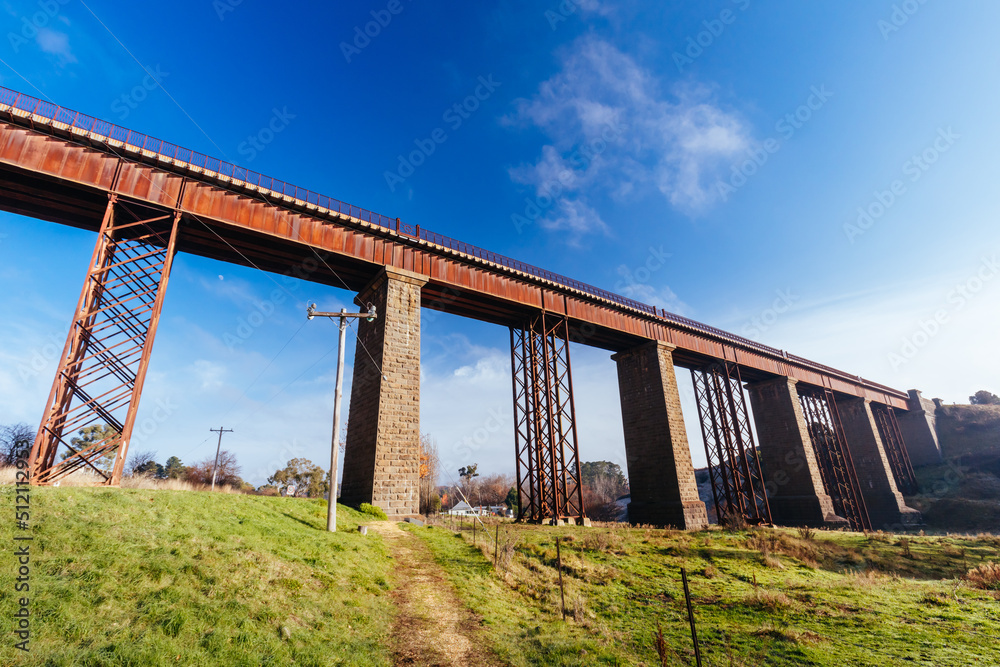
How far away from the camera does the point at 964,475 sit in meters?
45.1

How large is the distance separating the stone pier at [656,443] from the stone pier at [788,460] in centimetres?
1347

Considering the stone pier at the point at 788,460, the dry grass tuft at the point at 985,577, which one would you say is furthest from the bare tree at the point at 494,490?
the dry grass tuft at the point at 985,577

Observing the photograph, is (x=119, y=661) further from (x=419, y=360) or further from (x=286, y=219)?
(x=286, y=219)

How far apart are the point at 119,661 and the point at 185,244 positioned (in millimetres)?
17284

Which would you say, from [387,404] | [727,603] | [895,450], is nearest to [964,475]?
[895,450]

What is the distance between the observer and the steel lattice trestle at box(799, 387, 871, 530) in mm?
37562

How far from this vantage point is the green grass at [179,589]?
4.83 meters

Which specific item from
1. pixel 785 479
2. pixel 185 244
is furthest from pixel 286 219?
pixel 785 479

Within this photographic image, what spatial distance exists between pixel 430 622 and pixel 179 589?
4016 millimetres

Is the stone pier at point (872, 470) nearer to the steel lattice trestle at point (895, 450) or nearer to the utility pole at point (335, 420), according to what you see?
the steel lattice trestle at point (895, 450)

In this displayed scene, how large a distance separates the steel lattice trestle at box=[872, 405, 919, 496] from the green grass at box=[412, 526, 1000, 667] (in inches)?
1481

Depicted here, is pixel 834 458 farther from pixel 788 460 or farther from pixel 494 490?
pixel 494 490

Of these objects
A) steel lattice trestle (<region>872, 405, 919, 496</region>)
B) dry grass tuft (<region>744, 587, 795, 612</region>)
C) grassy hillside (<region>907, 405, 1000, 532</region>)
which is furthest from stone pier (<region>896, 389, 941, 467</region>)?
dry grass tuft (<region>744, 587, 795, 612</region>)

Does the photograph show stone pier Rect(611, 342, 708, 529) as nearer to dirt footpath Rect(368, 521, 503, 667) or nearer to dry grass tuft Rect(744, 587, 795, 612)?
dry grass tuft Rect(744, 587, 795, 612)
